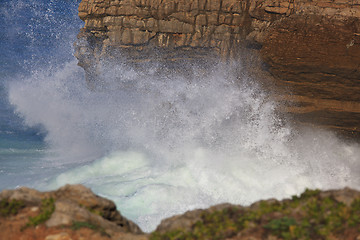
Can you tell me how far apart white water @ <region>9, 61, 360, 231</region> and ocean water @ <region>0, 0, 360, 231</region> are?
0.03m

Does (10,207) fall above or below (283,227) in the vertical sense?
below

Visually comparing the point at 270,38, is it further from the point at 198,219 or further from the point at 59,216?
the point at 59,216

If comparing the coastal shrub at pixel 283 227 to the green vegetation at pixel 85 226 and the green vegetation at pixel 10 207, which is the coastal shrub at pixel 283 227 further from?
the green vegetation at pixel 10 207

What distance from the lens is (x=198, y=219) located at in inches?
139

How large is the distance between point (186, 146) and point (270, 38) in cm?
430

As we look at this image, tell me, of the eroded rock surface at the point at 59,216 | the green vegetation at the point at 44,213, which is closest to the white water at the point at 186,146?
the eroded rock surface at the point at 59,216

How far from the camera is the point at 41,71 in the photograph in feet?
53.5

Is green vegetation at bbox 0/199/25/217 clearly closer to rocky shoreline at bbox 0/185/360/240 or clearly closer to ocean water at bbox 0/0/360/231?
rocky shoreline at bbox 0/185/360/240

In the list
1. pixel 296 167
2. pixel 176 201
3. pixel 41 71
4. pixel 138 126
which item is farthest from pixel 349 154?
pixel 41 71

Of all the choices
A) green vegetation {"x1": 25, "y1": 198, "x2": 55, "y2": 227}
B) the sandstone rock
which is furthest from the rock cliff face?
the sandstone rock

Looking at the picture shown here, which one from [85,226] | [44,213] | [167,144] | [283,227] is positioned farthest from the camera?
[167,144]

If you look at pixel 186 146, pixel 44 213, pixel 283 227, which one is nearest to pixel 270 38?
pixel 186 146

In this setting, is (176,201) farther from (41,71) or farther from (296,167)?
(41,71)

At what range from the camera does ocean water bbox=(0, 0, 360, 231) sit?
8.16 metres
